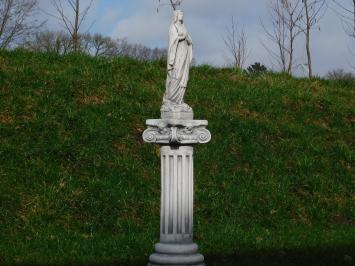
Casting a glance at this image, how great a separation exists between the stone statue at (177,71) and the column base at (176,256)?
1.58 m

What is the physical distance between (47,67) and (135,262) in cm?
988

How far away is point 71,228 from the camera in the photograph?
11719 millimetres

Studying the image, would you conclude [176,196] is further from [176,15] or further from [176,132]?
[176,15]

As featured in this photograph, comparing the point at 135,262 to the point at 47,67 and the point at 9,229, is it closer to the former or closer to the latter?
the point at 9,229

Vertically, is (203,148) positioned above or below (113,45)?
below

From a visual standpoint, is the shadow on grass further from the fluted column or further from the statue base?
the statue base

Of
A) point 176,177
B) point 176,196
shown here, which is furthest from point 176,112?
point 176,196

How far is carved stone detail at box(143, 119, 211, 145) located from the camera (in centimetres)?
780

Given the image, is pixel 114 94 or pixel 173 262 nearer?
pixel 173 262

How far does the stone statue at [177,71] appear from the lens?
26.1ft

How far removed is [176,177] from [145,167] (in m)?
6.19

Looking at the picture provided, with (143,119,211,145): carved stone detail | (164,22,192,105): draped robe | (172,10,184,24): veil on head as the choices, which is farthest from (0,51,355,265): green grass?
(172,10,184,24): veil on head

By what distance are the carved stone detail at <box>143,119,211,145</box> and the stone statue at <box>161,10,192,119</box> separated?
13 cm

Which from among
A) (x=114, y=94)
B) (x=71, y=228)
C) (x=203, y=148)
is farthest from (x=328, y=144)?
(x=71, y=228)
